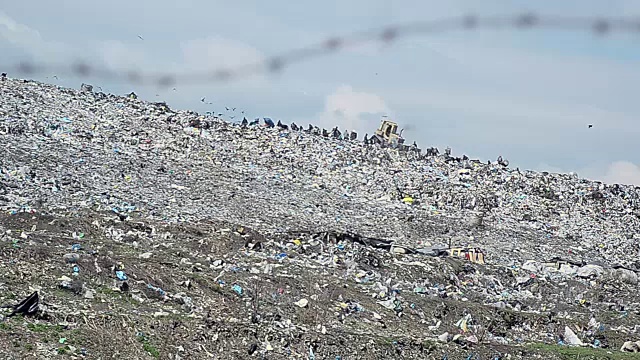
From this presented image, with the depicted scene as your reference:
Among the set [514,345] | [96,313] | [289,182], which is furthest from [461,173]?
[96,313]

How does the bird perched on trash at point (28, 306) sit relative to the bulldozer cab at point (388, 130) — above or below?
below

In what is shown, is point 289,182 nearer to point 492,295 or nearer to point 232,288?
point 492,295

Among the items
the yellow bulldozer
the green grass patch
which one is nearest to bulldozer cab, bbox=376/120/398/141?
the yellow bulldozer

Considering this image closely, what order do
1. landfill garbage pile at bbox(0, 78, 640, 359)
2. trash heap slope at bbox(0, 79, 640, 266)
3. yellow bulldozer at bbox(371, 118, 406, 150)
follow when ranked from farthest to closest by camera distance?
1. yellow bulldozer at bbox(371, 118, 406, 150)
2. trash heap slope at bbox(0, 79, 640, 266)
3. landfill garbage pile at bbox(0, 78, 640, 359)

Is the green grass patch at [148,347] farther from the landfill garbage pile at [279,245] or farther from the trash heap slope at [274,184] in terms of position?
the trash heap slope at [274,184]

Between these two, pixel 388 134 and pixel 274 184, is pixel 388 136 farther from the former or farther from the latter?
pixel 274 184

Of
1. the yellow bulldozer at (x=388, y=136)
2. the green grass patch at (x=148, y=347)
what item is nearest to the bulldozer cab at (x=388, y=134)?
the yellow bulldozer at (x=388, y=136)

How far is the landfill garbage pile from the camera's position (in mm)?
7062

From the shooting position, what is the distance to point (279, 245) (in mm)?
10062

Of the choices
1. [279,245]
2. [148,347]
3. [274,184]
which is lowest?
[148,347]

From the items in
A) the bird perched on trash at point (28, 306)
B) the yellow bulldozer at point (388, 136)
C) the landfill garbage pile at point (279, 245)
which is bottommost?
the bird perched on trash at point (28, 306)

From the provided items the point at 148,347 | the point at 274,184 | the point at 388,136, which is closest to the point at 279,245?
the point at 148,347

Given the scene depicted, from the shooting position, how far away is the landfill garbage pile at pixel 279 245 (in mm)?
7062

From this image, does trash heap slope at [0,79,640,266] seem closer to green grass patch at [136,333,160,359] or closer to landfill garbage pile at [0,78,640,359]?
landfill garbage pile at [0,78,640,359]
